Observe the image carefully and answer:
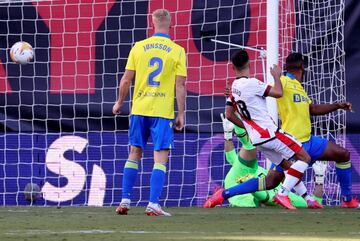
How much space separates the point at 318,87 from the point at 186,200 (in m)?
2.25

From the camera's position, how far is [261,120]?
1003 centimetres

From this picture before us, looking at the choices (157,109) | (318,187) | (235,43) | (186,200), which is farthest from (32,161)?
(157,109)

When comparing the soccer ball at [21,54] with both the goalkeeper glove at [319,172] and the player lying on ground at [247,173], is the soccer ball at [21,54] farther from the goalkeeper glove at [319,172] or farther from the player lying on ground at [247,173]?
the goalkeeper glove at [319,172]

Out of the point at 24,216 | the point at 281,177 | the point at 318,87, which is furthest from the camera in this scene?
the point at 318,87

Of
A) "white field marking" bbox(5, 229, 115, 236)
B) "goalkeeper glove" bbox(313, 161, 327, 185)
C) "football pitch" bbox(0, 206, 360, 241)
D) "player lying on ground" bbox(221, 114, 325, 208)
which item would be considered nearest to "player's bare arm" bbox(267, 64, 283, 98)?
"football pitch" bbox(0, 206, 360, 241)

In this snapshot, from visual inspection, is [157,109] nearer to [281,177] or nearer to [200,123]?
[281,177]

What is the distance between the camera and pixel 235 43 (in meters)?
13.7

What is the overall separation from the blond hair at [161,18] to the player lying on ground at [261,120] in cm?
94

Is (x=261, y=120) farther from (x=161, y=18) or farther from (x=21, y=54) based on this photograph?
(x=21, y=54)

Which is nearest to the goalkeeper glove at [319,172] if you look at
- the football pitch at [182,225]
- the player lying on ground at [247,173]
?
the player lying on ground at [247,173]

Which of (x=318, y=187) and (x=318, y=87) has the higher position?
(x=318, y=87)

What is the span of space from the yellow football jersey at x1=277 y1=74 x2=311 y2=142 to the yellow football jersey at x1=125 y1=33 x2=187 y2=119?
192 centimetres

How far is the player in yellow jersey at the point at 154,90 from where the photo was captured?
9109 mm

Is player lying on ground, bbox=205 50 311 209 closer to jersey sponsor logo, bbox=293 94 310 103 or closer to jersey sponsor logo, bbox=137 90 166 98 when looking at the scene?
jersey sponsor logo, bbox=293 94 310 103
